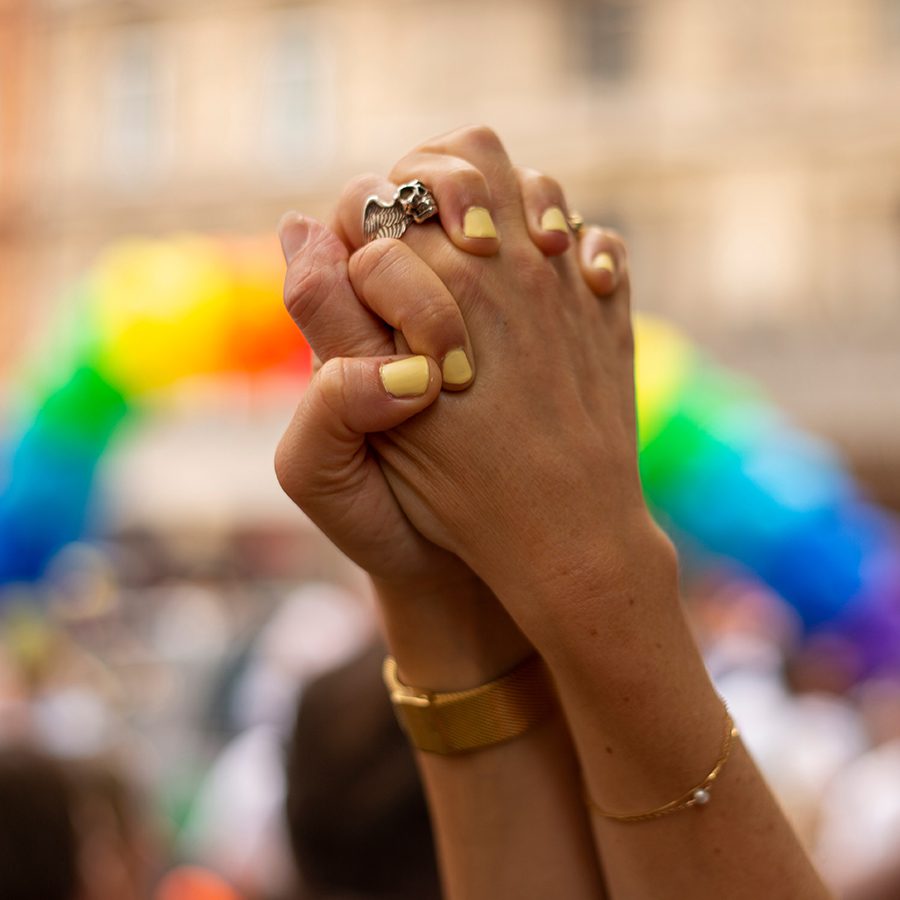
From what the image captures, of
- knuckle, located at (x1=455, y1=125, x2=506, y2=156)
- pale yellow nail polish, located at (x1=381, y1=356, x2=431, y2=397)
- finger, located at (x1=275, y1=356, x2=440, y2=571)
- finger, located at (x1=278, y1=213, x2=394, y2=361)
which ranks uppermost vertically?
knuckle, located at (x1=455, y1=125, x2=506, y2=156)

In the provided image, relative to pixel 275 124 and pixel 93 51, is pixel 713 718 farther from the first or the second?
pixel 93 51

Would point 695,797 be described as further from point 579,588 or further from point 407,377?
point 407,377

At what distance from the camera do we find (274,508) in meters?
10.7

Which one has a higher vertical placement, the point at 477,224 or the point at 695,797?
the point at 477,224

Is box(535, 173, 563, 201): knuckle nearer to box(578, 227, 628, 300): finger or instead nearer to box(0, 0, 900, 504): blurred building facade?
box(578, 227, 628, 300): finger

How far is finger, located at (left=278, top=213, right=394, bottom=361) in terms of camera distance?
0.70m

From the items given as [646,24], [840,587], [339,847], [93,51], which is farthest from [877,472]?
[93,51]

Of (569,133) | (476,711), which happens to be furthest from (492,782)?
(569,133)

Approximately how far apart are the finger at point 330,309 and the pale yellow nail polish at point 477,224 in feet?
0.29

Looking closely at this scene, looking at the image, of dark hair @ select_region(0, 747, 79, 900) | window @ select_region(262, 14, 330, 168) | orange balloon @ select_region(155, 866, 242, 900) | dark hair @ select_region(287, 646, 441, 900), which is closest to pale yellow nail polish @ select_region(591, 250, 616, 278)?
dark hair @ select_region(287, 646, 441, 900)

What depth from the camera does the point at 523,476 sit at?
0.67 metres

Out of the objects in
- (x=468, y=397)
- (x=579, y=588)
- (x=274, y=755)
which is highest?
(x=468, y=397)

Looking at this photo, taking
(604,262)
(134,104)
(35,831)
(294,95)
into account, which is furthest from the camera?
(134,104)

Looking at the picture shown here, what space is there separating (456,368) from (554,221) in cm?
14
